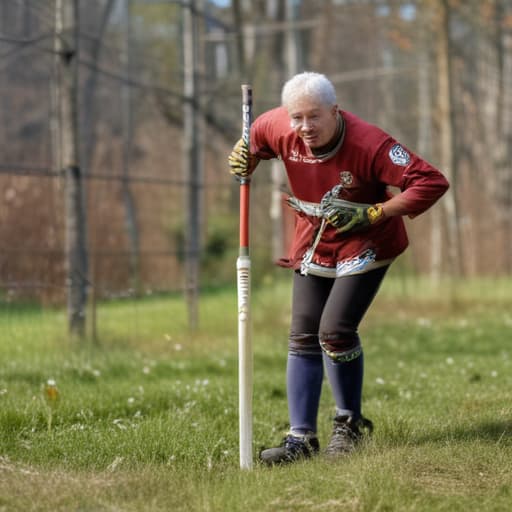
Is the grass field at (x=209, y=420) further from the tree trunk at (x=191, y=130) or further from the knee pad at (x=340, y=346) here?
the tree trunk at (x=191, y=130)

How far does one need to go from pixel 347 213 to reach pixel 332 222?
94 mm

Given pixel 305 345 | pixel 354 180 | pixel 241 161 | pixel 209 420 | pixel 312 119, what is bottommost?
pixel 209 420

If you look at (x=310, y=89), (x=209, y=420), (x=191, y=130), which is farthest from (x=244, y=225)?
(x=191, y=130)

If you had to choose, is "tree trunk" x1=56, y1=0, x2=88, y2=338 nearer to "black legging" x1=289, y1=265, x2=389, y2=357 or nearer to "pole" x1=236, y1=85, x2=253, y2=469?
"black legging" x1=289, y1=265, x2=389, y2=357

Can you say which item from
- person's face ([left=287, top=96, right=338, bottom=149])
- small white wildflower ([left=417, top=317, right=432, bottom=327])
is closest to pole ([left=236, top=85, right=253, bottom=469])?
person's face ([left=287, top=96, right=338, bottom=149])

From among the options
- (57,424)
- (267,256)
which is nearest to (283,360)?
(57,424)

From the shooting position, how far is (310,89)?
16.6ft

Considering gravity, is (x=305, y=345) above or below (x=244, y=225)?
below

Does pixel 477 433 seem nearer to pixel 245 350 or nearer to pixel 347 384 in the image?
pixel 347 384

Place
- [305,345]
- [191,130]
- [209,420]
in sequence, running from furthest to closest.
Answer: [191,130]
[209,420]
[305,345]

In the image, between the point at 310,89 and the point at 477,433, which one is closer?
the point at 310,89

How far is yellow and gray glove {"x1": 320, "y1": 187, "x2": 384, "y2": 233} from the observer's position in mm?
5188

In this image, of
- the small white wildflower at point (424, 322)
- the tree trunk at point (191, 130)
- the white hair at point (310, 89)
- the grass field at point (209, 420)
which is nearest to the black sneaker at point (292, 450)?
the grass field at point (209, 420)

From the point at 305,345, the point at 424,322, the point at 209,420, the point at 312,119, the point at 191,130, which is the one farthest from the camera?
the point at 424,322
